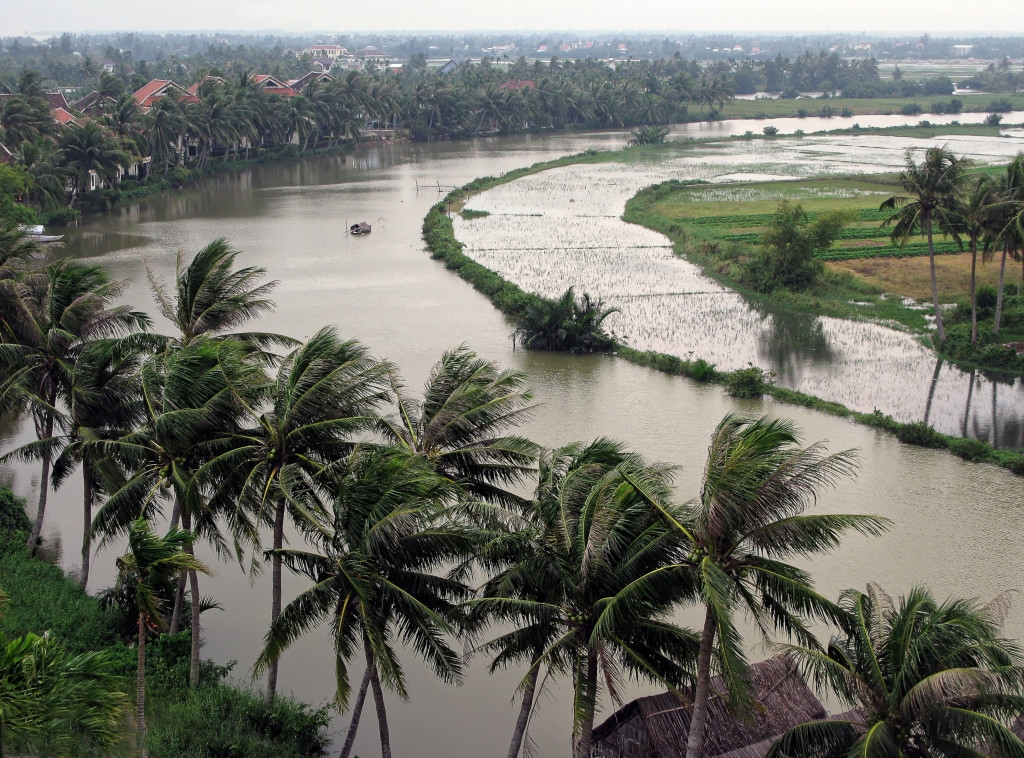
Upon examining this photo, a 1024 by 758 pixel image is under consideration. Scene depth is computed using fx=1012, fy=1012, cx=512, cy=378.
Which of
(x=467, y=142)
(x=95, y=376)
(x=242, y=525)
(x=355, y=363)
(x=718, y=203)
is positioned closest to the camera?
(x=242, y=525)

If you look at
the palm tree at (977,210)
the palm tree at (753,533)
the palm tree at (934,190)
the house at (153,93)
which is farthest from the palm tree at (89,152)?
the palm tree at (753,533)

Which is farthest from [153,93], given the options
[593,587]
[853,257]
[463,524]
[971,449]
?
[593,587]

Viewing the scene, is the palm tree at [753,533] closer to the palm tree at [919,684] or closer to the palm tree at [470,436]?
the palm tree at [919,684]

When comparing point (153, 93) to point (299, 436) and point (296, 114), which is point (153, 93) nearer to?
point (296, 114)

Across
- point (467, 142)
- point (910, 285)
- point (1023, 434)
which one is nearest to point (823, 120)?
point (467, 142)

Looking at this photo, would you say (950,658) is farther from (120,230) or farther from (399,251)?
(120,230)

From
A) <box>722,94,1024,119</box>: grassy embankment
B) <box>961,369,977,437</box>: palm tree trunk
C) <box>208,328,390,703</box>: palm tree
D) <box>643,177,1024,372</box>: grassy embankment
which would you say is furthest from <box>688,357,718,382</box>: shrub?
<box>722,94,1024,119</box>: grassy embankment
